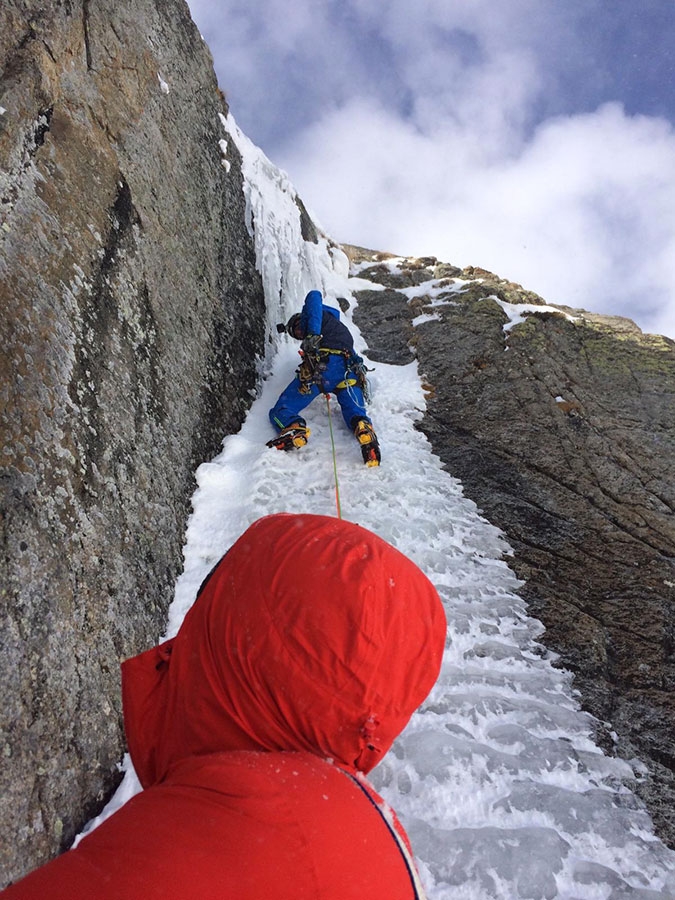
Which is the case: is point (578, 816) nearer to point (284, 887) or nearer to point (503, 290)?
point (284, 887)

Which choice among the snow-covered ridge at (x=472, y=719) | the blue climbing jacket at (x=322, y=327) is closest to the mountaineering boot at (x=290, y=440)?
the snow-covered ridge at (x=472, y=719)

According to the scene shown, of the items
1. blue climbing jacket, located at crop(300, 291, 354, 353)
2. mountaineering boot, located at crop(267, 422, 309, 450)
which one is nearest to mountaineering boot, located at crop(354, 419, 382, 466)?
mountaineering boot, located at crop(267, 422, 309, 450)

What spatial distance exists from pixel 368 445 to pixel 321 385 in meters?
1.40

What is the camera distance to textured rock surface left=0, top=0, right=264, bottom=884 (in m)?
2.86

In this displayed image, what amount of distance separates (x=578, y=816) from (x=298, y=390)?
545cm

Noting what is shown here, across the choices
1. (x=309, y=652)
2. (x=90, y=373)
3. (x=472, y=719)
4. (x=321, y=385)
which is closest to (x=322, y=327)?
(x=321, y=385)

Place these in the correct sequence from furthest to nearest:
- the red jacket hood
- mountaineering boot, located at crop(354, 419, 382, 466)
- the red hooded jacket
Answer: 1. mountaineering boot, located at crop(354, 419, 382, 466)
2. the red jacket hood
3. the red hooded jacket

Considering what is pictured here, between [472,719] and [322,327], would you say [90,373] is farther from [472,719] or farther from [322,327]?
[322,327]

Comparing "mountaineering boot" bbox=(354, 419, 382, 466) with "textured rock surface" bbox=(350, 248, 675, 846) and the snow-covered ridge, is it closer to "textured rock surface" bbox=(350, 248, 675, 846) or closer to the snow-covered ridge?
the snow-covered ridge

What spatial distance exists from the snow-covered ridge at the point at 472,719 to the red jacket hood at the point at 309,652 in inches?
78.2

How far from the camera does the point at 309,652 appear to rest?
1438 millimetres

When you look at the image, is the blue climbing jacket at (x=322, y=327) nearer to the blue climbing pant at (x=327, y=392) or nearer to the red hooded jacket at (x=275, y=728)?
the blue climbing pant at (x=327, y=392)

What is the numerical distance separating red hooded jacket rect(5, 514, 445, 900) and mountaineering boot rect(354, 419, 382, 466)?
4672 mm

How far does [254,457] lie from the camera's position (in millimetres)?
6438
